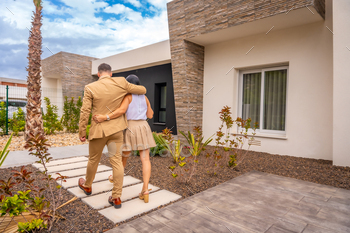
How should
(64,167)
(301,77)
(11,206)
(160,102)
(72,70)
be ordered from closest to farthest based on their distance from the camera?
1. (11,206)
2. (64,167)
3. (301,77)
4. (160,102)
5. (72,70)

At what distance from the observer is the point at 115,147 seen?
2426 millimetres

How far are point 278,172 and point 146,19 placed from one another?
13.7ft

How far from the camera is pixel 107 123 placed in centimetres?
241

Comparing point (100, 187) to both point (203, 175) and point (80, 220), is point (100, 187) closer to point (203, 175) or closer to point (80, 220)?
point (80, 220)

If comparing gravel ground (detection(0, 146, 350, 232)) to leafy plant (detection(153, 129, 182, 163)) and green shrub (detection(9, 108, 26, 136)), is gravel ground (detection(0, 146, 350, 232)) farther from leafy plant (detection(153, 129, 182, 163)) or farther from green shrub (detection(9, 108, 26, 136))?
green shrub (detection(9, 108, 26, 136))

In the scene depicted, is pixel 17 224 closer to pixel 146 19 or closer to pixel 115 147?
pixel 115 147

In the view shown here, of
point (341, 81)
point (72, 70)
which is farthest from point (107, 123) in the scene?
point (72, 70)

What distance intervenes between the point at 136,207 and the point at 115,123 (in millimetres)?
979

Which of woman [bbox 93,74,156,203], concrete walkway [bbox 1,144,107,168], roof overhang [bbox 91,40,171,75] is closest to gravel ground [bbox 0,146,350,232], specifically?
concrete walkway [bbox 1,144,107,168]

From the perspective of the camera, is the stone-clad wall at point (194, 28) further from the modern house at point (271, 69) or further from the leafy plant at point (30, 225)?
the leafy plant at point (30, 225)

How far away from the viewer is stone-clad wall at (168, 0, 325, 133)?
491cm

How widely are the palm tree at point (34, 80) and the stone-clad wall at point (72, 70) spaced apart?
12.7 feet

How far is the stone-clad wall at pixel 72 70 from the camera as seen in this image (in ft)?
35.0

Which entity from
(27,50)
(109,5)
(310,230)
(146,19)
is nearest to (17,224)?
(310,230)
